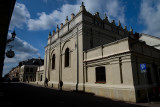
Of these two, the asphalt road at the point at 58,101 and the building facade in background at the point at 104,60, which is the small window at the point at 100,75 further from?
the asphalt road at the point at 58,101

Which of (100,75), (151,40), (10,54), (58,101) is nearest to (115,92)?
(100,75)

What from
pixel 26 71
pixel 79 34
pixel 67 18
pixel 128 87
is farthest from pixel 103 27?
pixel 26 71

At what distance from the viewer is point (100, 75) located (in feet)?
42.8

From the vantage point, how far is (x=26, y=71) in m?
57.2

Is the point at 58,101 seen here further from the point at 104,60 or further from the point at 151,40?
the point at 151,40

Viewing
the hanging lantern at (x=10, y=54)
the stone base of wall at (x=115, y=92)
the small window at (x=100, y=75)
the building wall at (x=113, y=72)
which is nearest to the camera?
the stone base of wall at (x=115, y=92)

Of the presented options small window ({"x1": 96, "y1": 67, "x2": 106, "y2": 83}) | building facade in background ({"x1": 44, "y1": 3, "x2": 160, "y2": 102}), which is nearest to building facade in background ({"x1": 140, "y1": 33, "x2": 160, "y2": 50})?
building facade in background ({"x1": 44, "y1": 3, "x2": 160, "y2": 102})

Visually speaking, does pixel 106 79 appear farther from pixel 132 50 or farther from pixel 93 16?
pixel 93 16

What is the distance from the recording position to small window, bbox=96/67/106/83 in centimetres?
1265

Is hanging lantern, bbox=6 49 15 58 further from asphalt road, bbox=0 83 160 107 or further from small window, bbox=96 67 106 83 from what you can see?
small window, bbox=96 67 106 83

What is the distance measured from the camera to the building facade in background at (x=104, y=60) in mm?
10273

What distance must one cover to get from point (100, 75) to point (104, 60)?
192cm

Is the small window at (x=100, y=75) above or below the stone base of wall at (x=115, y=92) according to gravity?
above

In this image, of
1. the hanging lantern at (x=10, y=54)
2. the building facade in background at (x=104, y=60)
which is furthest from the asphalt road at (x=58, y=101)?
the hanging lantern at (x=10, y=54)
